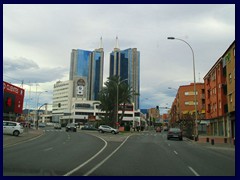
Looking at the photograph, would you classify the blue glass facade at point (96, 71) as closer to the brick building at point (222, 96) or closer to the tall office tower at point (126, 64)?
the tall office tower at point (126, 64)

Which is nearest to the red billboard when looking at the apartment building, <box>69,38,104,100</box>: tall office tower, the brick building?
the brick building


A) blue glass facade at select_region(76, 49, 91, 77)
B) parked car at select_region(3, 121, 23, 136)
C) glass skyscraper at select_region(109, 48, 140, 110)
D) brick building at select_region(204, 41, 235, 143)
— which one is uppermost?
blue glass facade at select_region(76, 49, 91, 77)

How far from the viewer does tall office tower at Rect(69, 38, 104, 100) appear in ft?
561

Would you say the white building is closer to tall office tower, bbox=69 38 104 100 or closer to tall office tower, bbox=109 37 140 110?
tall office tower, bbox=69 38 104 100

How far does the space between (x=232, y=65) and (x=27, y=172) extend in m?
36.6

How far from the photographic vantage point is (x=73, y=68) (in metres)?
190

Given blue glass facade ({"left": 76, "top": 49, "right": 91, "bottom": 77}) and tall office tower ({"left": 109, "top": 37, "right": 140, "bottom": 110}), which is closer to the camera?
tall office tower ({"left": 109, "top": 37, "right": 140, "bottom": 110})

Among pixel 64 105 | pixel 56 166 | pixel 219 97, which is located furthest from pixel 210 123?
pixel 64 105

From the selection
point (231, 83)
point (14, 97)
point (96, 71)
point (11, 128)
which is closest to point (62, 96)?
point (96, 71)

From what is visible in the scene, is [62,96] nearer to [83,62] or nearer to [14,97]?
[83,62]

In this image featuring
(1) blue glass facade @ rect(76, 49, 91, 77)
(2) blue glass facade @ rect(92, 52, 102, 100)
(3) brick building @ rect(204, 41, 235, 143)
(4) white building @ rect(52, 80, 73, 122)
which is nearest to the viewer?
(3) brick building @ rect(204, 41, 235, 143)

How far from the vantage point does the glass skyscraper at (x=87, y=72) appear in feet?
562

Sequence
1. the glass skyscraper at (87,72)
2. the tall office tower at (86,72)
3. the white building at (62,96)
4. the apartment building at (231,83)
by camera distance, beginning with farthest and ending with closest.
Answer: the glass skyscraper at (87,72) → the tall office tower at (86,72) → the white building at (62,96) → the apartment building at (231,83)

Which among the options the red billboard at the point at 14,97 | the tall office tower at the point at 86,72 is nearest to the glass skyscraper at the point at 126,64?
the tall office tower at the point at 86,72
